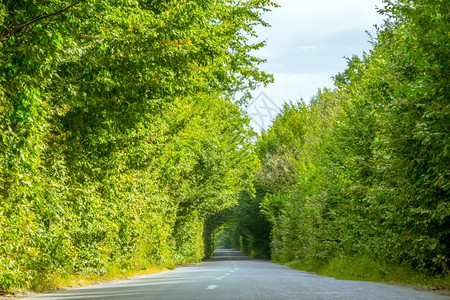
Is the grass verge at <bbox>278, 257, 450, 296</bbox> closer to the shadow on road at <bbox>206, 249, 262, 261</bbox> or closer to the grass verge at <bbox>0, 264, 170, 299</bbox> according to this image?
the grass verge at <bbox>0, 264, 170, 299</bbox>

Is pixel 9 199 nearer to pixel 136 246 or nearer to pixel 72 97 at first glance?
pixel 72 97

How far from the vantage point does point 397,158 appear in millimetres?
12734

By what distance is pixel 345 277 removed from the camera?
21125 mm

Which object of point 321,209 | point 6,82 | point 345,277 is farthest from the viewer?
point 321,209

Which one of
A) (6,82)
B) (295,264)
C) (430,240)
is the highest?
(6,82)

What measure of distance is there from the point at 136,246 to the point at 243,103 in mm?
23924

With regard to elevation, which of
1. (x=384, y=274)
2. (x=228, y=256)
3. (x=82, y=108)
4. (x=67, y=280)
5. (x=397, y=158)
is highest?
(x=82, y=108)

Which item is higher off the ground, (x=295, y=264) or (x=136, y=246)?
(x=136, y=246)

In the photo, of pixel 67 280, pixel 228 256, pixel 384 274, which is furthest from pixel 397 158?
pixel 228 256

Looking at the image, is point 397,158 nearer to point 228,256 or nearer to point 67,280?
point 67,280

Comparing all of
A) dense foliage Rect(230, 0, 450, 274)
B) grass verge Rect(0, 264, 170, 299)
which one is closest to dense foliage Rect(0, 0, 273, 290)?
grass verge Rect(0, 264, 170, 299)

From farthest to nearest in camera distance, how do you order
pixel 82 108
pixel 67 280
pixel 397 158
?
pixel 67 280 → pixel 397 158 → pixel 82 108

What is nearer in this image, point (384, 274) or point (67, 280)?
point (67, 280)

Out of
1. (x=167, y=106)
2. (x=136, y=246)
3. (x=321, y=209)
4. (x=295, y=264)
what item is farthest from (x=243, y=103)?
(x=167, y=106)
